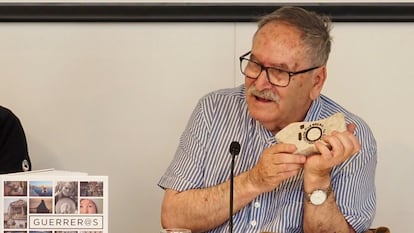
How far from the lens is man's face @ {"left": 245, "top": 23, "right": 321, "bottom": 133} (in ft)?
5.85

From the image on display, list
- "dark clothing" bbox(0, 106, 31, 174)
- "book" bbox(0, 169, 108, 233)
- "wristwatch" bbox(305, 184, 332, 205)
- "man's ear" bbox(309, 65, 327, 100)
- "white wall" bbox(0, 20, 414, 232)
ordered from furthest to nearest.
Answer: "white wall" bbox(0, 20, 414, 232)
"dark clothing" bbox(0, 106, 31, 174)
"man's ear" bbox(309, 65, 327, 100)
"wristwatch" bbox(305, 184, 332, 205)
"book" bbox(0, 169, 108, 233)

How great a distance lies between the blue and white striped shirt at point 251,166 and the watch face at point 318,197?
88 mm

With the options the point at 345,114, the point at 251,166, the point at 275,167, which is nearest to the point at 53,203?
the point at 275,167

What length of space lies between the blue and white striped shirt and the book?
0.45 meters

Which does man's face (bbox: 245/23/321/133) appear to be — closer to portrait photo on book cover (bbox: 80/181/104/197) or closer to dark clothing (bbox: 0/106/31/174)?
portrait photo on book cover (bbox: 80/181/104/197)

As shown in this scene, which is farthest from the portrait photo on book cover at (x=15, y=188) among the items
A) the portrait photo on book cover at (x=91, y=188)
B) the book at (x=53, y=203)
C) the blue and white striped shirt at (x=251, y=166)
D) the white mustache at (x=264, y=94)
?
the white mustache at (x=264, y=94)

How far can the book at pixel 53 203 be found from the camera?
139 cm

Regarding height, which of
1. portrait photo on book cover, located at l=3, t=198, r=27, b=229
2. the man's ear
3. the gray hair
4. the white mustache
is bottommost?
portrait photo on book cover, located at l=3, t=198, r=27, b=229

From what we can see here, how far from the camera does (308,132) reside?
1622 mm

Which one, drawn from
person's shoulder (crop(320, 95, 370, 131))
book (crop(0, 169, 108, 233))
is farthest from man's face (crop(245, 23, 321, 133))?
book (crop(0, 169, 108, 233))

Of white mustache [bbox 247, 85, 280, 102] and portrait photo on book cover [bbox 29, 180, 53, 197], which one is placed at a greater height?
white mustache [bbox 247, 85, 280, 102]

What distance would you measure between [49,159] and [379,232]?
1.15 metres

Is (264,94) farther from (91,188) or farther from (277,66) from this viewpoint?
(91,188)

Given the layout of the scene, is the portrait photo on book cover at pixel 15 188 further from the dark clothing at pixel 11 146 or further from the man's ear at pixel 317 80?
the man's ear at pixel 317 80
